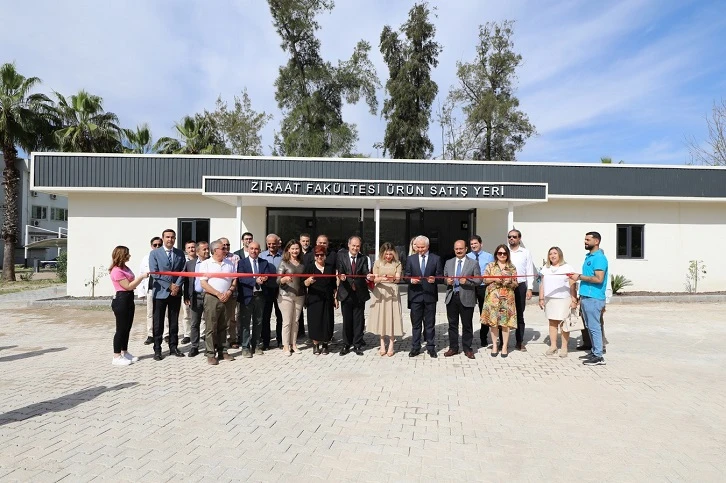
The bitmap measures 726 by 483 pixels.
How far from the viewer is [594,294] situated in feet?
22.0

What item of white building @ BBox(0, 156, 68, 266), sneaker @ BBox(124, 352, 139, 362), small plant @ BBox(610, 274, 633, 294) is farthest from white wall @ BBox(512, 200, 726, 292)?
white building @ BBox(0, 156, 68, 266)

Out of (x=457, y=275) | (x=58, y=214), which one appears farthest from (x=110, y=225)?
(x=58, y=214)

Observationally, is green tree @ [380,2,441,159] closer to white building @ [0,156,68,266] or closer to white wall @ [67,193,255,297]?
white wall @ [67,193,255,297]

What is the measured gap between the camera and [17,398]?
16.7ft

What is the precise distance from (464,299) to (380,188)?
22.4 feet

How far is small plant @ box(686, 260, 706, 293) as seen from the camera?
15266mm

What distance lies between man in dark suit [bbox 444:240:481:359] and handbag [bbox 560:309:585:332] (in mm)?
1377

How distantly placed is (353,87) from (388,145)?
4625 mm

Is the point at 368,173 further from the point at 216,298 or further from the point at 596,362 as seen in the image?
the point at 596,362

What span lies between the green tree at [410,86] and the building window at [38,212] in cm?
3619

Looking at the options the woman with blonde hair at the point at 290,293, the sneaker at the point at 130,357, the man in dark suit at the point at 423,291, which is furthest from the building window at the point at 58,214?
the man in dark suit at the point at 423,291

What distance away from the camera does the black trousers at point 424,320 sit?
7.09m

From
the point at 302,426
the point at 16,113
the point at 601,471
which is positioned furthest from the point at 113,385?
the point at 16,113

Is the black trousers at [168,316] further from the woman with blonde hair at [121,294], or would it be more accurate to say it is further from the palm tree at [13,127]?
the palm tree at [13,127]
